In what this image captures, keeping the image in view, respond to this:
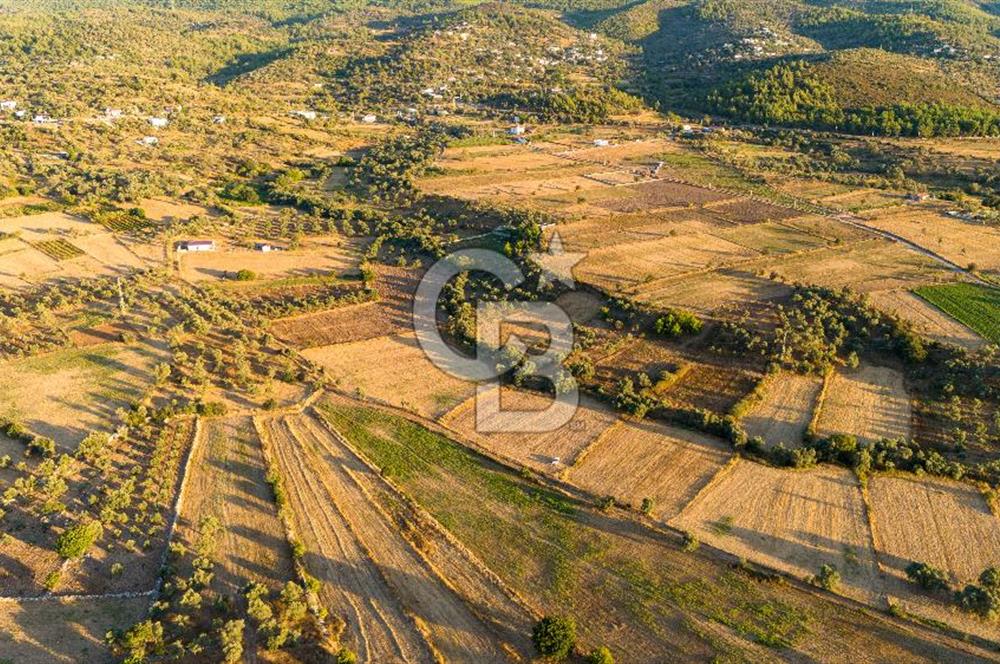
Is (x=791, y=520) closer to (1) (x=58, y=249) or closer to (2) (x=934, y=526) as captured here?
(2) (x=934, y=526)

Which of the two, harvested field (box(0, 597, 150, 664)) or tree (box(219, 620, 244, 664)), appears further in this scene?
harvested field (box(0, 597, 150, 664))

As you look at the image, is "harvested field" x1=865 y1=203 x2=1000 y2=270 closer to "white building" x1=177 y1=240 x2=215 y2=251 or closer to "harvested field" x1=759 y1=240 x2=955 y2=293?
"harvested field" x1=759 y1=240 x2=955 y2=293

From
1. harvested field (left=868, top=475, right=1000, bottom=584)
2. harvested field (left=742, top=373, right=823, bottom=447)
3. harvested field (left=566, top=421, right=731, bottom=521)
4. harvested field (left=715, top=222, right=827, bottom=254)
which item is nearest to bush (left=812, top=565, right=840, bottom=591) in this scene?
harvested field (left=868, top=475, right=1000, bottom=584)

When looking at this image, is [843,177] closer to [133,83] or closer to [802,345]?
[802,345]

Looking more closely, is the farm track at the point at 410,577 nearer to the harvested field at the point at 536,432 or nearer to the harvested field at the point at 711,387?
the harvested field at the point at 536,432

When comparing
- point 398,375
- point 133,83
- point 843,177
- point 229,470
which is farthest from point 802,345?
point 133,83

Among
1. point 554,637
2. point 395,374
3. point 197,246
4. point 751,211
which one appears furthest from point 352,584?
point 751,211

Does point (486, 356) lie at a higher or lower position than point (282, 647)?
higher
